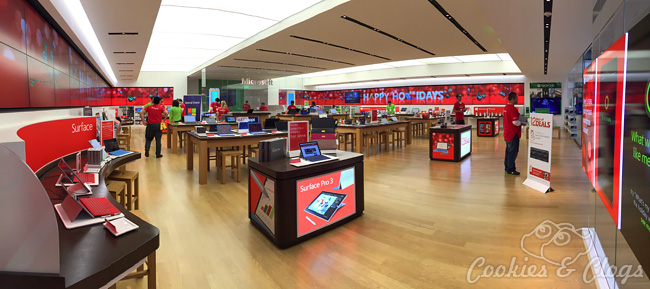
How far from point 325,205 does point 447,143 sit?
17.3 ft

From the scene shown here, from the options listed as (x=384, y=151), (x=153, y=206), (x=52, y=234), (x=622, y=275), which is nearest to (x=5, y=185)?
(x=52, y=234)

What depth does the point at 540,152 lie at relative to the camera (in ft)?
17.2

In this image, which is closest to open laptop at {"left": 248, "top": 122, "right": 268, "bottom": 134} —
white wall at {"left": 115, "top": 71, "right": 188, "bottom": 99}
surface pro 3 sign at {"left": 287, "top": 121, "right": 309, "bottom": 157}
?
surface pro 3 sign at {"left": 287, "top": 121, "right": 309, "bottom": 157}

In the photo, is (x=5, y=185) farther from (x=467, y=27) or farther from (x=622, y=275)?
(x=467, y=27)

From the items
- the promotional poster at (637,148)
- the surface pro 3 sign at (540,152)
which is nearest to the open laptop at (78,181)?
the promotional poster at (637,148)

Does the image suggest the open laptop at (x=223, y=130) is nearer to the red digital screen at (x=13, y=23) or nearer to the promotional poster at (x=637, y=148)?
the red digital screen at (x=13, y=23)

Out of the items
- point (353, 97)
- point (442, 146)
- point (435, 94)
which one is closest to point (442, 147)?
point (442, 146)

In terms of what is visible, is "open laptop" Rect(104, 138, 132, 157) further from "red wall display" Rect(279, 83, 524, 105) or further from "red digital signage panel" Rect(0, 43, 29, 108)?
"red wall display" Rect(279, 83, 524, 105)

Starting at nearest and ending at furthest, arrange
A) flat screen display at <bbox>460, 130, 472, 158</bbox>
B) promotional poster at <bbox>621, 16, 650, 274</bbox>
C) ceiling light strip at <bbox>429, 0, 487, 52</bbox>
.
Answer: promotional poster at <bbox>621, 16, 650, 274</bbox>
ceiling light strip at <bbox>429, 0, 487, 52</bbox>
flat screen display at <bbox>460, 130, 472, 158</bbox>

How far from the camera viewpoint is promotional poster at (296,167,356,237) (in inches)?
124

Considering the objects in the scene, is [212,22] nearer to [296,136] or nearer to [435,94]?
[296,136]

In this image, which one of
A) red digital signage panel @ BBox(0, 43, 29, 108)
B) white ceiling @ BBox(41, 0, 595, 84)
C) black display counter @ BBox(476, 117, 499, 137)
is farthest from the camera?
black display counter @ BBox(476, 117, 499, 137)

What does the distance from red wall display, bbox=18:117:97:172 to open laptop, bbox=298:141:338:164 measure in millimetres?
2240

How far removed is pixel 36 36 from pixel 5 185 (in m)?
4.71
